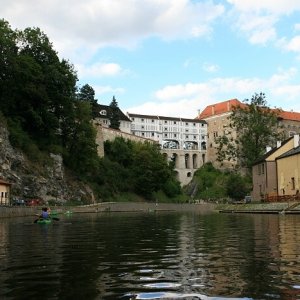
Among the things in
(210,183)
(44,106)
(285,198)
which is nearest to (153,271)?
(285,198)

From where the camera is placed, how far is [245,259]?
1231 cm

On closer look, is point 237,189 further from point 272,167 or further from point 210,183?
point 272,167

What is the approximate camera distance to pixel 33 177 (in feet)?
218

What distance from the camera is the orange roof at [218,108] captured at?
6521 inches

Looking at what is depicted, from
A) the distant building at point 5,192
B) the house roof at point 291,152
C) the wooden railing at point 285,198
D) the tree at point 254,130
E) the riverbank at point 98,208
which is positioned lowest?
the riverbank at point 98,208

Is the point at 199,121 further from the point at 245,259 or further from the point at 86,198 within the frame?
the point at 245,259

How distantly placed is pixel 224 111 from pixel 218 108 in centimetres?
752

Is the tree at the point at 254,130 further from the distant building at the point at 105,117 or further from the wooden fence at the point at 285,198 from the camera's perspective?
the distant building at the point at 105,117

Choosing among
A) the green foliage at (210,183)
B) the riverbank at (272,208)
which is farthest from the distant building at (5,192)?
the green foliage at (210,183)

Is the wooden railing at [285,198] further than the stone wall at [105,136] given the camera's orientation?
No

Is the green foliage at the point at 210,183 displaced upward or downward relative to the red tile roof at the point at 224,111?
downward

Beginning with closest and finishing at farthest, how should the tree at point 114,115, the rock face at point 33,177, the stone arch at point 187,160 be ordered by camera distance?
the rock face at point 33,177 < the tree at point 114,115 < the stone arch at point 187,160

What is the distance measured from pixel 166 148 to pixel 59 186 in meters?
85.0

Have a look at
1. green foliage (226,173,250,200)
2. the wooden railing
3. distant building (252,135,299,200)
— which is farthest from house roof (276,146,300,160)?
green foliage (226,173,250,200)
